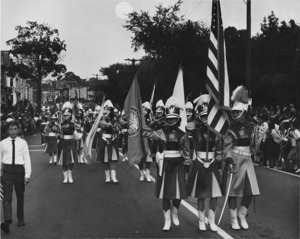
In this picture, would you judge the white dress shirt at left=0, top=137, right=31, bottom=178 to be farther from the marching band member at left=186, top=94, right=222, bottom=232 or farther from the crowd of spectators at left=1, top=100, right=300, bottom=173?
the crowd of spectators at left=1, top=100, right=300, bottom=173

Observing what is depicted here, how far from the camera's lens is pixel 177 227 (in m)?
7.98

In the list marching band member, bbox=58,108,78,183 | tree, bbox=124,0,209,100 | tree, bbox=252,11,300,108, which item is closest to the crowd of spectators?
marching band member, bbox=58,108,78,183


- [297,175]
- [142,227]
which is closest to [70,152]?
[142,227]

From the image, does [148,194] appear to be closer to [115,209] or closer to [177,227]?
[115,209]

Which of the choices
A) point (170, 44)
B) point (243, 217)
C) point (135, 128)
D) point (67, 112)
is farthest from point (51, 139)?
point (170, 44)

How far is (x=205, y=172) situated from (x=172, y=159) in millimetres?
571

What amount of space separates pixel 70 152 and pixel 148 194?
298 cm

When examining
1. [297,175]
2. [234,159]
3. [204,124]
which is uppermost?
[204,124]

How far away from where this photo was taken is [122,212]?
30.3ft

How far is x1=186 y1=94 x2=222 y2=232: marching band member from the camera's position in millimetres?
7758

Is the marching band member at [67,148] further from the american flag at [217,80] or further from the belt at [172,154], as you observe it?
the american flag at [217,80]

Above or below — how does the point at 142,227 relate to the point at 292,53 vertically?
below

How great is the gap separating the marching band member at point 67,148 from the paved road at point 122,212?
40 cm

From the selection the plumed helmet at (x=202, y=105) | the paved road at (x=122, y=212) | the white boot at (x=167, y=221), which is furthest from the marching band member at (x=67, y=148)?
the white boot at (x=167, y=221)
